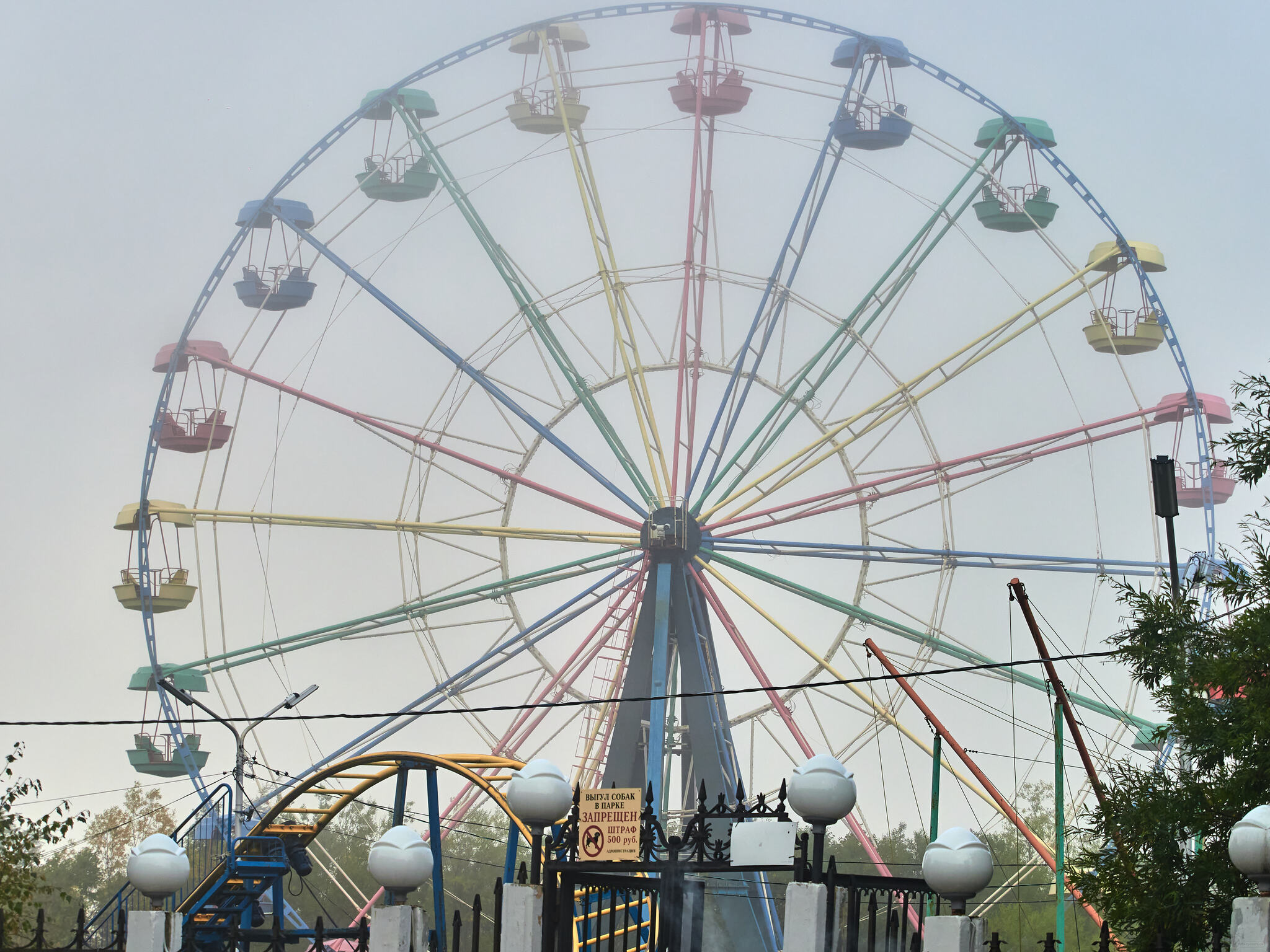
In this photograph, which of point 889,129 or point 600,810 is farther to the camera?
point 889,129

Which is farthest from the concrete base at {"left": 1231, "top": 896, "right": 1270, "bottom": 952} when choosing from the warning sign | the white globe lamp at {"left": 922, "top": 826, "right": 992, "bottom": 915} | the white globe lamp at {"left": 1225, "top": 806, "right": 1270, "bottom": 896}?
the warning sign

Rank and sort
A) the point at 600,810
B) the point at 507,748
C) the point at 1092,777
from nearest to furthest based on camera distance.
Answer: the point at 600,810, the point at 1092,777, the point at 507,748

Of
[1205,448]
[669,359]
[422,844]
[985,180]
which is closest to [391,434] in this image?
[669,359]

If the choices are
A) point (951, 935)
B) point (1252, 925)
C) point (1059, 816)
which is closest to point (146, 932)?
point (951, 935)

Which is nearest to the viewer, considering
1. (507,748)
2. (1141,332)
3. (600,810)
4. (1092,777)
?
(600,810)

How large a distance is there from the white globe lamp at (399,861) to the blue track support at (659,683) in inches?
468

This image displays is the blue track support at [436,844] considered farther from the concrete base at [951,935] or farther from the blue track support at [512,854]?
the concrete base at [951,935]

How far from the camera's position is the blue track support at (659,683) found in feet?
87.2

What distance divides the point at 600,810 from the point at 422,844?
1378 mm

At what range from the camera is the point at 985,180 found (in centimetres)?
3141

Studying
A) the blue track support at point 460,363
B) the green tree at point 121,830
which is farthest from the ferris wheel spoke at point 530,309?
the green tree at point 121,830

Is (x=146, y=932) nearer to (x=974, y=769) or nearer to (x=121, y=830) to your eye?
(x=974, y=769)

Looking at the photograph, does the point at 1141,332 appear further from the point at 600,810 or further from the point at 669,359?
the point at 600,810

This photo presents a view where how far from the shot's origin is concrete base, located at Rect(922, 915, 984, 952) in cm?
1222
